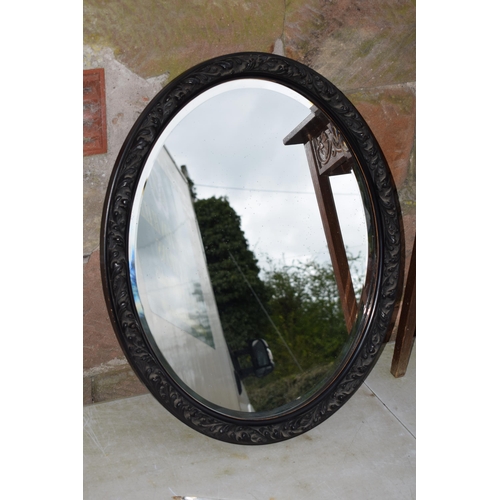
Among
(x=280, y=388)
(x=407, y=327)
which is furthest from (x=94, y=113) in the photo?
(x=407, y=327)

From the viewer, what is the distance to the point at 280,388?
1085 mm

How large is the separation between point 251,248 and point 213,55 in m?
0.48

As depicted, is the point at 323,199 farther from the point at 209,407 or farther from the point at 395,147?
the point at 209,407

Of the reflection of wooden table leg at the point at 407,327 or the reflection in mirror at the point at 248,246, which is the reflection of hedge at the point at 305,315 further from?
the reflection of wooden table leg at the point at 407,327

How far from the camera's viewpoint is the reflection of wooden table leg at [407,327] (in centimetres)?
127

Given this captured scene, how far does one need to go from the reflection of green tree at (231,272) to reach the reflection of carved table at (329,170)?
0.61 ft

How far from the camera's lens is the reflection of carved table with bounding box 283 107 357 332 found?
108 centimetres

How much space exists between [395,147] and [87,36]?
82cm

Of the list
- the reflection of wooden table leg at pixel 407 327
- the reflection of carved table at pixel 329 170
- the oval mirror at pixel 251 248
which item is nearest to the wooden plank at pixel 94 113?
the oval mirror at pixel 251 248

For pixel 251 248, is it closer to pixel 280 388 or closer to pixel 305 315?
pixel 305 315

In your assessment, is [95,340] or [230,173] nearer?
[230,173]
